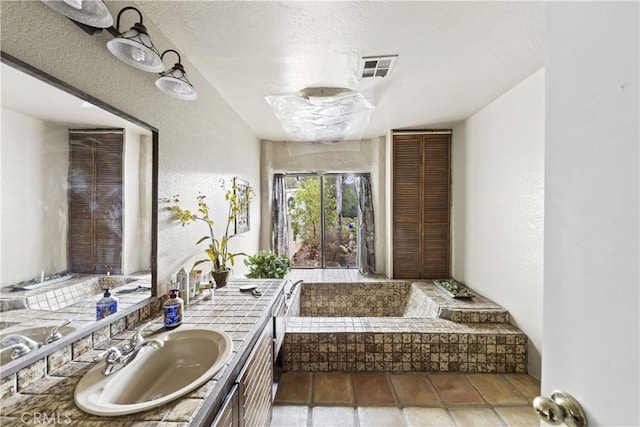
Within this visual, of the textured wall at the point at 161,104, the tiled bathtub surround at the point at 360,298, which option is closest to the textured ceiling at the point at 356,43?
the textured wall at the point at 161,104

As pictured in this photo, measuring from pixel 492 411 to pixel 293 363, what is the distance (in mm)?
1486

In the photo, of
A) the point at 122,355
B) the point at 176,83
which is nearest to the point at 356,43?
the point at 176,83

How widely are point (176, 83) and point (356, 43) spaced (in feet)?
3.57

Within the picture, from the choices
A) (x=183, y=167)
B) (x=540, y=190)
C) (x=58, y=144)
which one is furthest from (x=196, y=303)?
(x=540, y=190)

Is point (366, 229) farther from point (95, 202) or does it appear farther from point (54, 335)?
point (54, 335)

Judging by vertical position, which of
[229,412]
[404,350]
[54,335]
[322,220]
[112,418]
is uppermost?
[322,220]

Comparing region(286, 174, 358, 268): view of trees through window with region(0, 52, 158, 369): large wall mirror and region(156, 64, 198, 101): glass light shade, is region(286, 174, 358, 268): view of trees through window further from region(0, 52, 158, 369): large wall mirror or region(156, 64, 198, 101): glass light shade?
region(0, 52, 158, 369): large wall mirror

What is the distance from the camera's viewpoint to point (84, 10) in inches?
36.4

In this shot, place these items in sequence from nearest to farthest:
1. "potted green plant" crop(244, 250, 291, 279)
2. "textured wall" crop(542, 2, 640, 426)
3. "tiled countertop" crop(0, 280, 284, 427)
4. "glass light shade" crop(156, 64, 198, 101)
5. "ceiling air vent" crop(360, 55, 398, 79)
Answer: "textured wall" crop(542, 2, 640, 426)
"tiled countertop" crop(0, 280, 284, 427)
"glass light shade" crop(156, 64, 198, 101)
"ceiling air vent" crop(360, 55, 398, 79)
"potted green plant" crop(244, 250, 291, 279)

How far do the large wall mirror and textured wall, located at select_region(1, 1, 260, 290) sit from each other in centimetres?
9

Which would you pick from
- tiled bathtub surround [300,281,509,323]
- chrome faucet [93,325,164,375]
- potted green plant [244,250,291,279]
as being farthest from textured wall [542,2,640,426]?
tiled bathtub surround [300,281,509,323]

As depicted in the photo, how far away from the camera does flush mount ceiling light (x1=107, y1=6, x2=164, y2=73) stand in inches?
43.4

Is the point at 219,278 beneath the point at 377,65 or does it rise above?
beneath

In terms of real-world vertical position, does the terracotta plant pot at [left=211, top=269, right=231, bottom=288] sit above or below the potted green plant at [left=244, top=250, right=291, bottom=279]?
above
